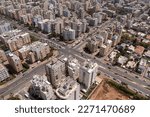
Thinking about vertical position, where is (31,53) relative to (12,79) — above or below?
above

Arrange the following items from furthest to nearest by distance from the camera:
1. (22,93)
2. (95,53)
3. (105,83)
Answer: (95,53) → (105,83) → (22,93)

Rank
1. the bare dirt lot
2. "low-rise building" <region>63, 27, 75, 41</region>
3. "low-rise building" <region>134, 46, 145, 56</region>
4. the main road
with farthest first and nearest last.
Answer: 1. "low-rise building" <region>63, 27, 75, 41</region>
2. "low-rise building" <region>134, 46, 145, 56</region>
3. the main road
4. the bare dirt lot

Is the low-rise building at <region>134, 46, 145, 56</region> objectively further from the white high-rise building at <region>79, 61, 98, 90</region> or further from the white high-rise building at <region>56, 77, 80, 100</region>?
the white high-rise building at <region>56, 77, 80, 100</region>

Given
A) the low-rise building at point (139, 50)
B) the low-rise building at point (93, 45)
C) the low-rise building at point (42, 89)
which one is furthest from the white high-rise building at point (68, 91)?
the low-rise building at point (139, 50)

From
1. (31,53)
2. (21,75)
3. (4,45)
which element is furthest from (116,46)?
(4,45)

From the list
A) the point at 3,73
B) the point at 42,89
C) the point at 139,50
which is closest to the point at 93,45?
the point at 139,50

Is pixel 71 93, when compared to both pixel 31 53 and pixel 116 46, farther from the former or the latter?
pixel 116 46

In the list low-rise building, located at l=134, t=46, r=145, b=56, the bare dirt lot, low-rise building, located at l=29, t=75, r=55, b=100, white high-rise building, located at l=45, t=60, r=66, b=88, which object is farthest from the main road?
low-rise building, located at l=134, t=46, r=145, b=56
